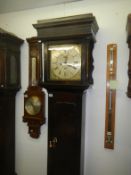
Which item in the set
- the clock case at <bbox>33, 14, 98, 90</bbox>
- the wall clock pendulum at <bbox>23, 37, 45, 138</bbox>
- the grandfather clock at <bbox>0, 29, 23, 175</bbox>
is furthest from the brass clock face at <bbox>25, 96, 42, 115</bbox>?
the clock case at <bbox>33, 14, 98, 90</bbox>

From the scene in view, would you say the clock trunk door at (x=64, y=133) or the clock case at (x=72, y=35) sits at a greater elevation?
the clock case at (x=72, y=35)

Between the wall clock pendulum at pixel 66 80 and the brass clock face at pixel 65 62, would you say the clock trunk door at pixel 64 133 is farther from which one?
the brass clock face at pixel 65 62

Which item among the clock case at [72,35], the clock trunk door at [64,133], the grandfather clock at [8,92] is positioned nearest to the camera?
the clock case at [72,35]

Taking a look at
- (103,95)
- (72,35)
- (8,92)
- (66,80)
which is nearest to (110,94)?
(103,95)

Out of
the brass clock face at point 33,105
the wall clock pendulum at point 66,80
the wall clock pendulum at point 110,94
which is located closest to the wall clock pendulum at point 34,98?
the brass clock face at point 33,105

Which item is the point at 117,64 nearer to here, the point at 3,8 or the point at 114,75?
the point at 114,75

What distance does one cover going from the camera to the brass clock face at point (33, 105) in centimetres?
210

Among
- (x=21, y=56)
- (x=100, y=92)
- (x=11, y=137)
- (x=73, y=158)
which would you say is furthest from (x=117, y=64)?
(x=11, y=137)

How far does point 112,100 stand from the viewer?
1.79 m

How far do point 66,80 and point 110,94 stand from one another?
52 cm

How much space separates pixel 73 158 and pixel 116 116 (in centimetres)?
61

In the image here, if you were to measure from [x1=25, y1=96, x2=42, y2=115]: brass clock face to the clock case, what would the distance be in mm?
521

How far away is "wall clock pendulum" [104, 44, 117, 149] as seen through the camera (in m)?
1.77

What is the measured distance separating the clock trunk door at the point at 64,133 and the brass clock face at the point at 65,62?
0.17m
